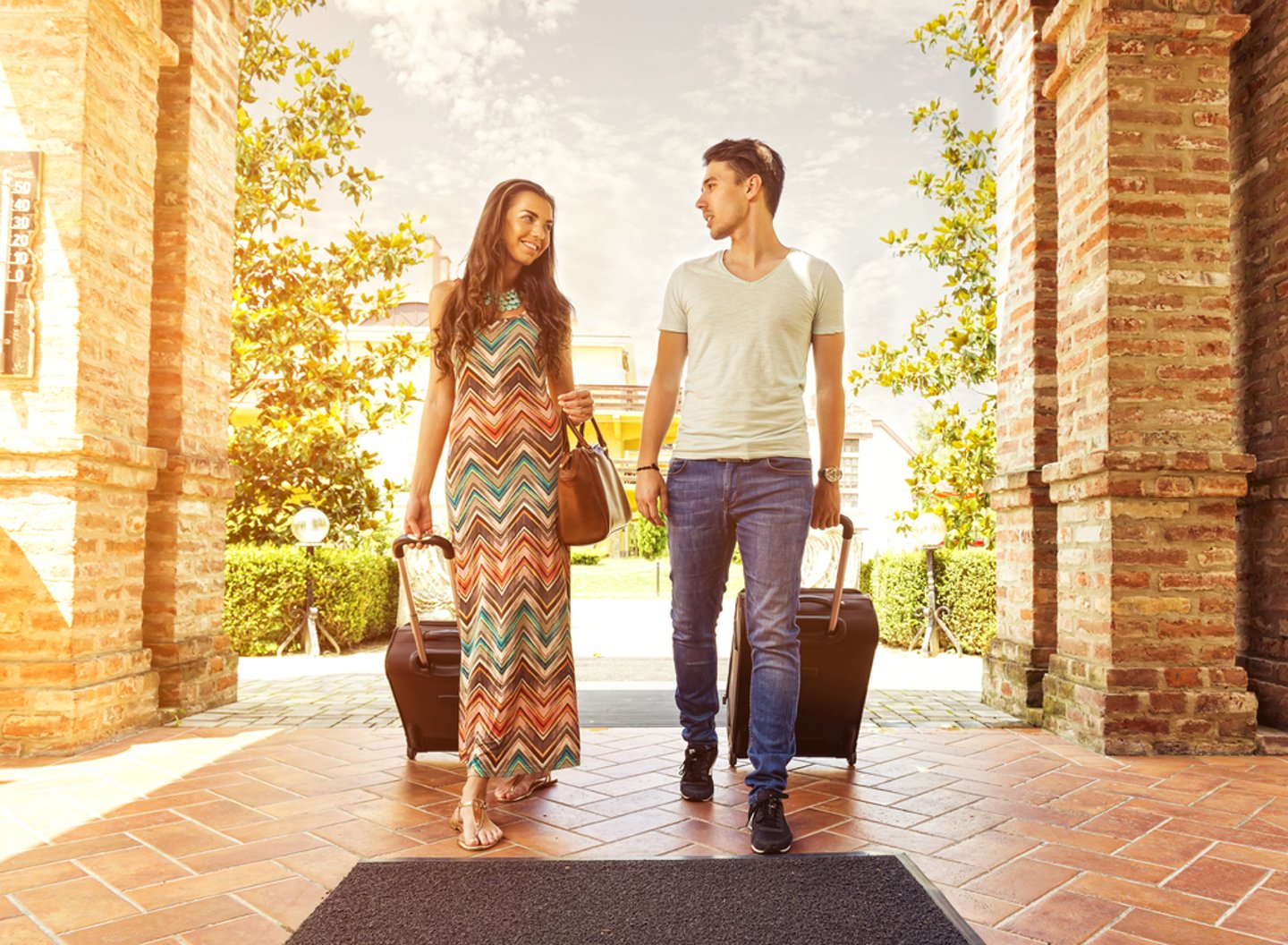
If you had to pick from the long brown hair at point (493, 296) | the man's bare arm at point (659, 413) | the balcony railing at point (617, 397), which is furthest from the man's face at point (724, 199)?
the balcony railing at point (617, 397)

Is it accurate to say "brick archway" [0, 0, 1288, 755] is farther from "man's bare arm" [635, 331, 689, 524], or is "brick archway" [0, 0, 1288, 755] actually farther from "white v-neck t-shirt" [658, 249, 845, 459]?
"man's bare arm" [635, 331, 689, 524]

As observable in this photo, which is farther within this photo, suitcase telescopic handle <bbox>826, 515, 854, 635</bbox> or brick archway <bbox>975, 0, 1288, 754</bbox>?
brick archway <bbox>975, 0, 1288, 754</bbox>

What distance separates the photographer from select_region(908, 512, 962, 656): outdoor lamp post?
27.6 feet

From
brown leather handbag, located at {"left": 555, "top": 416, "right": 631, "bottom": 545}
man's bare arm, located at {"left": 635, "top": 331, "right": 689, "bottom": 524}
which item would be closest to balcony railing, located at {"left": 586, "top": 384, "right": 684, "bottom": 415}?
man's bare arm, located at {"left": 635, "top": 331, "right": 689, "bottom": 524}

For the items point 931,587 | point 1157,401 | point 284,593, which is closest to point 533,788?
point 1157,401

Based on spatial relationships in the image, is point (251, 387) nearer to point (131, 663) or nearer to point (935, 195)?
point (131, 663)

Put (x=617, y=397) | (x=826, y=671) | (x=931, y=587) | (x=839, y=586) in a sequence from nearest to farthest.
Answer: (x=839, y=586)
(x=826, y=671)
(x=931, y=587)
(x=617, y=397)

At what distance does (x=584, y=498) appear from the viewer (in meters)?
2.94

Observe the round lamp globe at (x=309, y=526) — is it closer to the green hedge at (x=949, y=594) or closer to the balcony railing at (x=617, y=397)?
the green hedge at (x=949, y=594)

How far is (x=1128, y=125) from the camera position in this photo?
13.5 ft

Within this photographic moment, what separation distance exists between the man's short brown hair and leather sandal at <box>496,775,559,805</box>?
6.86 feet

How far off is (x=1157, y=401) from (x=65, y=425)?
15.1 feet

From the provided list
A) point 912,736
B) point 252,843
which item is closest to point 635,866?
point 252,843

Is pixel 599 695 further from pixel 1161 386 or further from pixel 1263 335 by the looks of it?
pixel 1263 335
